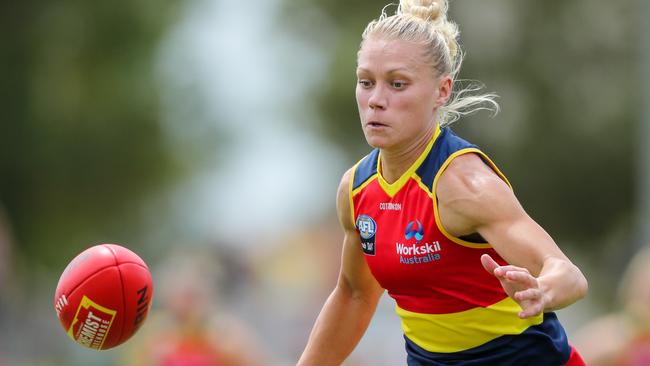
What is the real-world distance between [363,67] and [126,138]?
707 inches

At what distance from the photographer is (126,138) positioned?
23.1m

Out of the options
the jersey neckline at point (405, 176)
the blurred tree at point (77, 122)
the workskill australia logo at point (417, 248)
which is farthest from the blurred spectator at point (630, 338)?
the blurred tree at point (77, 122)

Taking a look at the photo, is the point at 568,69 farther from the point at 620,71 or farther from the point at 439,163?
the point at 439,163

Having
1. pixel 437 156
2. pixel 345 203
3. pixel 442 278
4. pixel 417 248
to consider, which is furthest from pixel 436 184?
pixel 345 203

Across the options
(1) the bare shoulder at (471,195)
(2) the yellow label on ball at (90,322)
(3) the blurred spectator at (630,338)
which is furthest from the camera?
(3) the blurred spectator at (630,338)

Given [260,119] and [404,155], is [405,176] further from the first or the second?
[260,119]

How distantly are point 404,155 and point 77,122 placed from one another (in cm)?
1757

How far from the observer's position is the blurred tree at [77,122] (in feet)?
71.2

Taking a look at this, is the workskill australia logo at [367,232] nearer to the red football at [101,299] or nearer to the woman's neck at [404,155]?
the woman's neck at [404,155]

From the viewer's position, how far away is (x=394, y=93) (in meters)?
5.44

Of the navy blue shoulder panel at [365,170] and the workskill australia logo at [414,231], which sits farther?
the navy blue shoulder panel at [365,170]

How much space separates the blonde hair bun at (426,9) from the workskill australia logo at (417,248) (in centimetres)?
97

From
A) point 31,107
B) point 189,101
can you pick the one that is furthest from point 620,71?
point 31,107

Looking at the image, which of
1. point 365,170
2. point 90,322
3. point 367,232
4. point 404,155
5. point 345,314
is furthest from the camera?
point 345,314
